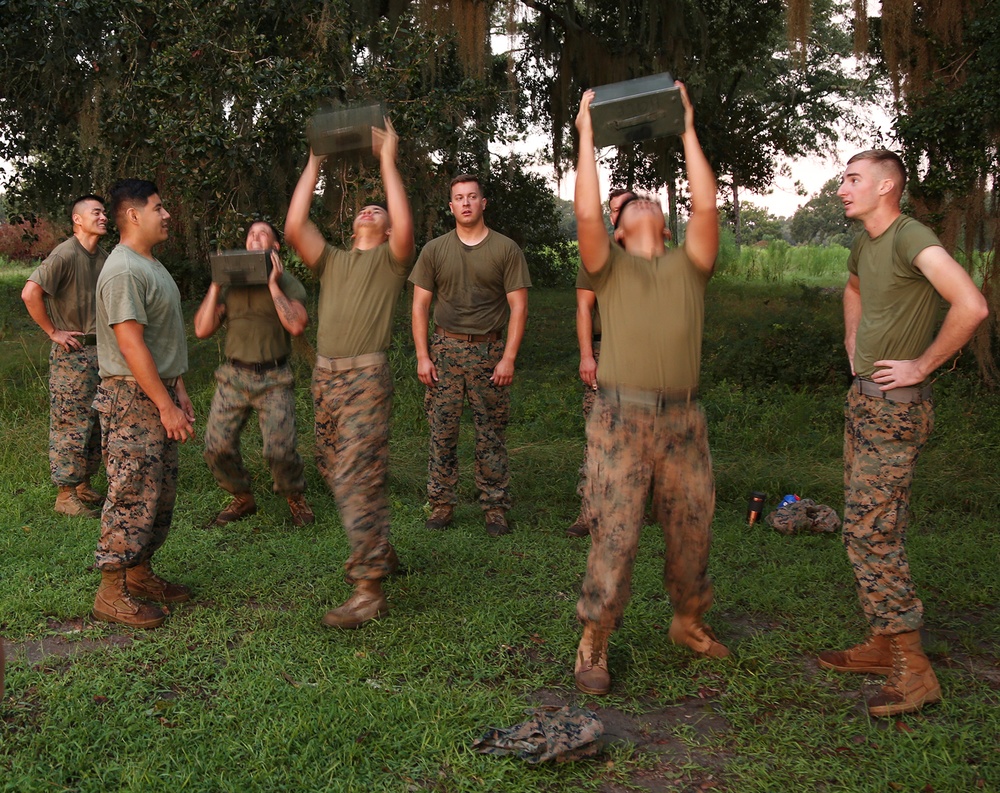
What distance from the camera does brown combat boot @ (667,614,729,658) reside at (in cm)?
390

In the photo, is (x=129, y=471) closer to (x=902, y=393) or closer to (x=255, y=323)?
(x=255, y=323)

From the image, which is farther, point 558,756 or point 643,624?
point 643,624

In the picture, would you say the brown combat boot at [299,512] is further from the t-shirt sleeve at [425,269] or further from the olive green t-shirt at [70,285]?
the olive green t-shirt at [70,285]

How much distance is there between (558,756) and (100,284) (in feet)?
9.16

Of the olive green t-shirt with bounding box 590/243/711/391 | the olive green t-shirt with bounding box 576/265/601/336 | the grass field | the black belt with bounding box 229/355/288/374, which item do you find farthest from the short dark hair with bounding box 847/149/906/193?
the black belt with bounding box 229/355/288/374

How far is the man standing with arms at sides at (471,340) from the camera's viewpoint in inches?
223

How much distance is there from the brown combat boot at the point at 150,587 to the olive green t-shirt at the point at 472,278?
88.3 inches

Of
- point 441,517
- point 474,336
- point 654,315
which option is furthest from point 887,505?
point 441,517

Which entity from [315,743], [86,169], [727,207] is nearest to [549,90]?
[727,207]

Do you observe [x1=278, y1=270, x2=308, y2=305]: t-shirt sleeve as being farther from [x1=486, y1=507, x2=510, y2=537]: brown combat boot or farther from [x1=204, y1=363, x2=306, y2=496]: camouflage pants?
[x1=486, y1=507, x2=510, y2=537]: brown combat boot

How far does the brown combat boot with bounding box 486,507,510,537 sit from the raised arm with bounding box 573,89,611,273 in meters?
2.68

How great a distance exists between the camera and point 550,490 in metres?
6.71

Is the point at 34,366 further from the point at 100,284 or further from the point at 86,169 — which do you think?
the point at 100,284

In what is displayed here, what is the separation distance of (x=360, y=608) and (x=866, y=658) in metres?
2.16
